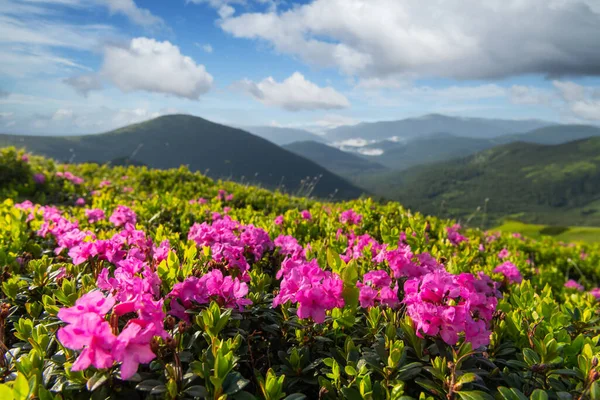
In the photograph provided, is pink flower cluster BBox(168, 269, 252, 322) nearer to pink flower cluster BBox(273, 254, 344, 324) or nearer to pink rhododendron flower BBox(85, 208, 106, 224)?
pink flower cluster BBox(273, 254, 344, 324)

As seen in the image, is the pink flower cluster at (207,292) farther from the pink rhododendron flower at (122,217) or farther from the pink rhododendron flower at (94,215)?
the pink rhododendron flower at (94,215)

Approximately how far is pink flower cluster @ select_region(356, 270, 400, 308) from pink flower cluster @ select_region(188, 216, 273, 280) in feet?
2.50

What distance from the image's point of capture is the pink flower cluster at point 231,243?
2584mm

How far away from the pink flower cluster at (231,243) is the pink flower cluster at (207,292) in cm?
41

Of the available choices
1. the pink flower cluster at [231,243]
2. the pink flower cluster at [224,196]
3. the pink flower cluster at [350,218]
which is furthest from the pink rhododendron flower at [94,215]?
the pink flower cluster at [224,196]

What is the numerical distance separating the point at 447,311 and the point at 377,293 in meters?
0.54

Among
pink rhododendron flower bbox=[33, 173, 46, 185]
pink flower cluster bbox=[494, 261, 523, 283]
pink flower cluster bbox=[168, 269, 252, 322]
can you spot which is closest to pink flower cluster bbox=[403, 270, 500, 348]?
pink flower cluster bbox=[168, 269, 252, 322]

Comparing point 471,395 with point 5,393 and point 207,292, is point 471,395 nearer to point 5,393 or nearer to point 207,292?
point 207,292

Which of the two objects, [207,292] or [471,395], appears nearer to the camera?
[471,395]

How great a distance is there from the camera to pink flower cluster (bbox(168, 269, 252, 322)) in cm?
196

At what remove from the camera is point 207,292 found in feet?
6.64

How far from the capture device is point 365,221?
5.23 meters

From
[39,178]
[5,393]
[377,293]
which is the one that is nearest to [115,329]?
[5,393]

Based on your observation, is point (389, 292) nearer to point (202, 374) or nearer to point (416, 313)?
point (416, 313)
